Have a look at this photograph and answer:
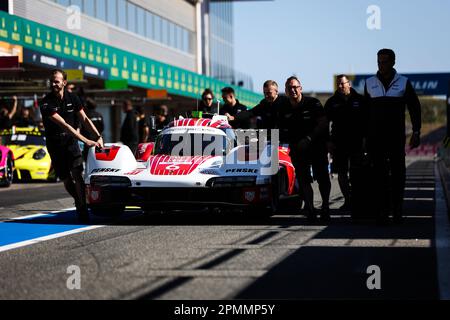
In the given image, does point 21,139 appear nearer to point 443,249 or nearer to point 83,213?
point 83,213

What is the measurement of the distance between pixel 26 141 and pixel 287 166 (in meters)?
11.5

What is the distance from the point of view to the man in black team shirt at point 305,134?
11.2 metres

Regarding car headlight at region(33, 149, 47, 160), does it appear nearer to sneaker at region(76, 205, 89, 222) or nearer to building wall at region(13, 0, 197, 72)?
sneaker at region(76, 205, 89, 222)

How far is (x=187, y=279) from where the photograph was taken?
6.68 m

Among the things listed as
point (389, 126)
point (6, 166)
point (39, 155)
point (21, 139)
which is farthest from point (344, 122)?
point (21, 139)

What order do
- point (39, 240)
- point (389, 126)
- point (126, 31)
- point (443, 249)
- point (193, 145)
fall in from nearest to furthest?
point (443, 249) < point (39, 240) < point (389, 126) < point (193, 145) < point (126, 31)

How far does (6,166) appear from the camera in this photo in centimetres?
1962

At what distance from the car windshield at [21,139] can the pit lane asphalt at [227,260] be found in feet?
35.3

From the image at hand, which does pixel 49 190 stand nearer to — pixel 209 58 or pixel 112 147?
pixel 112 147

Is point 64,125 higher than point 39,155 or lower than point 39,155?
higher

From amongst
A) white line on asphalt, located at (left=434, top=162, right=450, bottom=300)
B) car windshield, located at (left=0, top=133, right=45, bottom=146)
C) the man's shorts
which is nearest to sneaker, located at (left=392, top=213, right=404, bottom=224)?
white line on asphalt, located at (left=434, top=162, right=450, bottom=300)

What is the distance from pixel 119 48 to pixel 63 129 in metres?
34.0

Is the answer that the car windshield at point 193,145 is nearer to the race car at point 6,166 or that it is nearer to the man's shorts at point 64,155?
the man's shorts at point 64,155
